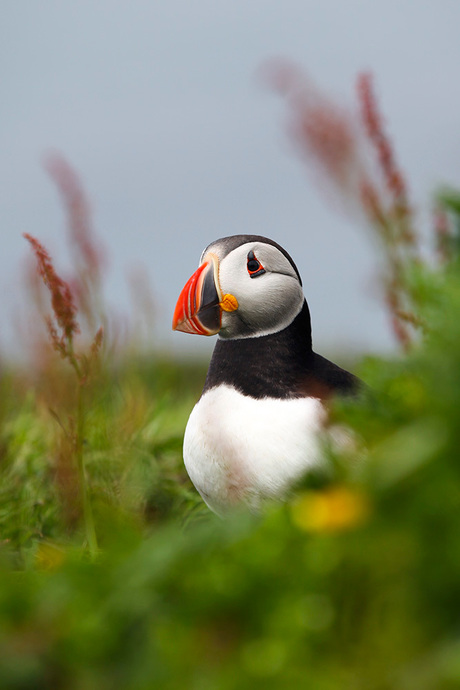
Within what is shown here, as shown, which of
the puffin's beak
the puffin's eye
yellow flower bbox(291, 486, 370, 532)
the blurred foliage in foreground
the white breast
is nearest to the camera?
the blurred foliage in foreground

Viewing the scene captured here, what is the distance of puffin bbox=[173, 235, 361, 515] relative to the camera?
10.9 feet

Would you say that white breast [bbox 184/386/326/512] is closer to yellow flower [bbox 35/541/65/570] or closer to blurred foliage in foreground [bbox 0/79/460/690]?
yellow flower [bbox 35/541/65/570]

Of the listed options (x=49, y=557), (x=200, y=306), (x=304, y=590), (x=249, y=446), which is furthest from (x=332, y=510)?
(x=200, y=306)

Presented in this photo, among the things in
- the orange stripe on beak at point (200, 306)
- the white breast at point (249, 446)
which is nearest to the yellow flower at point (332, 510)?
the white breast at point (249, 446)

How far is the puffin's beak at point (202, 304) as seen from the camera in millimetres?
3537

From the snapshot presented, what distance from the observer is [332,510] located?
1.47 metres

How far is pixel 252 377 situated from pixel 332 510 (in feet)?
7.03

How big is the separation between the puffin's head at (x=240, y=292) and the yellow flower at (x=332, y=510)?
2032 mm

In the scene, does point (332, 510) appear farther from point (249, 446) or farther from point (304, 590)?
point (249, 446)

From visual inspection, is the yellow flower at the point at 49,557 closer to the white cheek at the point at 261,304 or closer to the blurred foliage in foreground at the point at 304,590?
the blurred foliage in foreground at the point at 304,590

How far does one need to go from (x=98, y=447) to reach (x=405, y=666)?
351 cm

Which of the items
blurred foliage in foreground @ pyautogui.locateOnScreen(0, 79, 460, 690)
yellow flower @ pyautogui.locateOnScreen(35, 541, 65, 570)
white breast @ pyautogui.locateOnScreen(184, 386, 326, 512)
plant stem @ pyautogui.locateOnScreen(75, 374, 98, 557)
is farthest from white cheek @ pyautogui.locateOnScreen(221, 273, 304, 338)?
blurred foliage in foreground @ pyautogui.locateOnScreen(0, 79, 460, 690)

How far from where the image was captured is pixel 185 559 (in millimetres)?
1494

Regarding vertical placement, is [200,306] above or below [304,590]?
below
